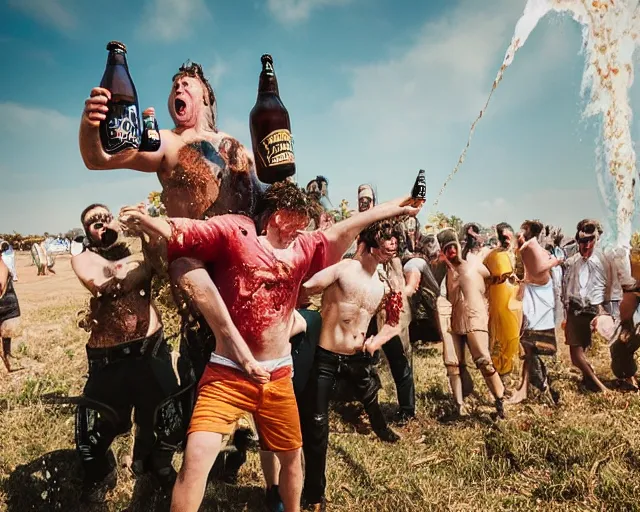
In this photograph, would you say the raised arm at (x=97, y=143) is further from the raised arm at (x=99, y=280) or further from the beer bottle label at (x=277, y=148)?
the raised arm at (x=99, y=280)

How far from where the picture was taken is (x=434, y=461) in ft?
14.0

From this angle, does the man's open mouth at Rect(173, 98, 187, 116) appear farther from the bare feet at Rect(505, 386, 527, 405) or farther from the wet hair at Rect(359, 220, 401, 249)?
the bare feet at Rect(505, 386, 527, 405)

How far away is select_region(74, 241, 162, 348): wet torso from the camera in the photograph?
10.5 feet

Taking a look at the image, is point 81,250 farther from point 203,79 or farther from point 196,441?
point 196,441

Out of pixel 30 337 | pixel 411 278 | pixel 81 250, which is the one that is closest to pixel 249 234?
pixel 81 250

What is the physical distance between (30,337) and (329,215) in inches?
346

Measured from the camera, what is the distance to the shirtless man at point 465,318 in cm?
523

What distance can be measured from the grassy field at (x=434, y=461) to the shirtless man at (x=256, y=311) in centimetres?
133

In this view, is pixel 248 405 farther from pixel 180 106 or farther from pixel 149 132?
pixel 180 106

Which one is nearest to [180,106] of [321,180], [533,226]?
[321,180]

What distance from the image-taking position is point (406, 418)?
5312mm

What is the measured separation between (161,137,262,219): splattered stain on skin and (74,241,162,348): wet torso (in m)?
0.79

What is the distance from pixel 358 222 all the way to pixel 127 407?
211cm

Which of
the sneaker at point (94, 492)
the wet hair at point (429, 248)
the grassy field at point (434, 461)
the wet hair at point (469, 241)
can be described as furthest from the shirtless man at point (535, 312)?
the sneaker at point (94, 492)
